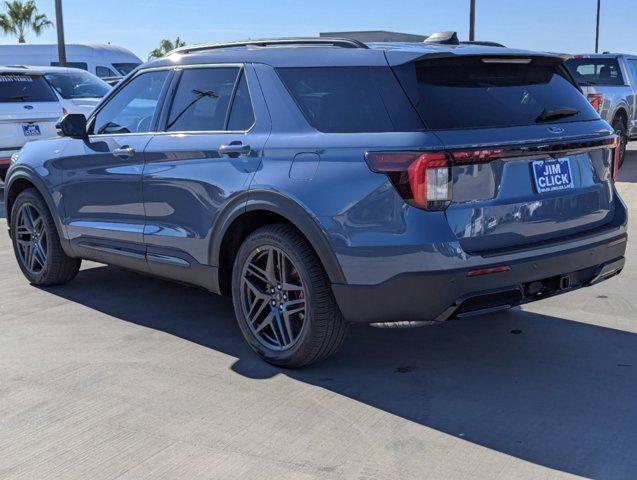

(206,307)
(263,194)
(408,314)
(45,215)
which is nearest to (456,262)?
(408,314)

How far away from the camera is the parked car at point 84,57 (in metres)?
25.6

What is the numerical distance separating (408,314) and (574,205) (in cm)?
107

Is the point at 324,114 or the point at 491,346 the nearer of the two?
the point at 324,114

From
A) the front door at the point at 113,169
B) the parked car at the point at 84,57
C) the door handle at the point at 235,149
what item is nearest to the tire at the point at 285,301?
the door handle at the point at 235,149

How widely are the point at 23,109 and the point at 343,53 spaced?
8.87m

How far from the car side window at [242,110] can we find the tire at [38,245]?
2.24 metres

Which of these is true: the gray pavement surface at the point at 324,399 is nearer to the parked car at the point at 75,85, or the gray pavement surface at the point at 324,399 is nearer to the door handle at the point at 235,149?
the door handle at the point at 235,149

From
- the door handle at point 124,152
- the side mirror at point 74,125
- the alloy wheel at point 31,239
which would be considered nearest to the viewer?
the door handle at point 124,152

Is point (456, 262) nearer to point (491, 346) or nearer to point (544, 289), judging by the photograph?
point (544, 289)

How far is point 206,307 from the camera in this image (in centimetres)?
589

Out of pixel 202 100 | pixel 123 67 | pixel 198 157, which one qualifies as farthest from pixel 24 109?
pixel 123 67

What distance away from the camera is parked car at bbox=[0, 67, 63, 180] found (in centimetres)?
1177

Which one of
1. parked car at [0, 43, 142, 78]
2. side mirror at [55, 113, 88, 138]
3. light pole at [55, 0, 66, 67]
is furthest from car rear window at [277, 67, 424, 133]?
parked car at [0, 43, 142, 78]

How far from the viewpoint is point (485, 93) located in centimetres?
419
